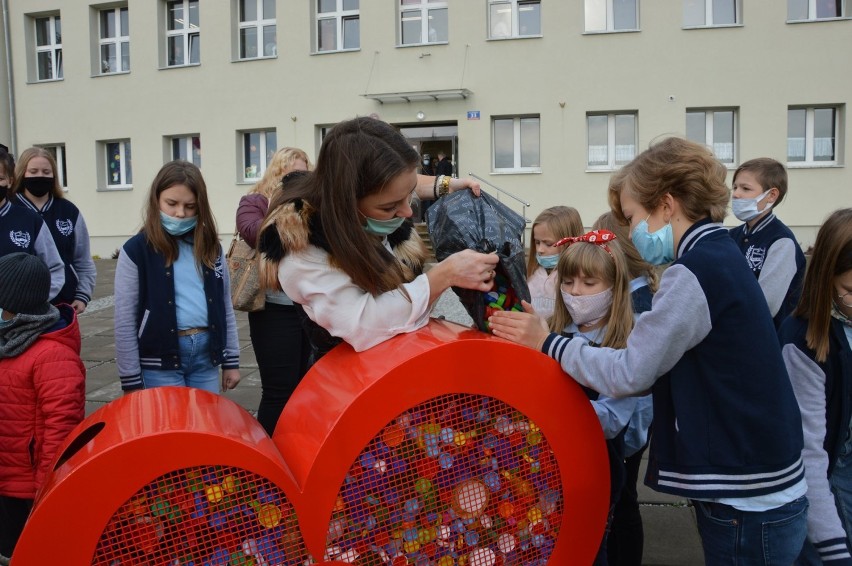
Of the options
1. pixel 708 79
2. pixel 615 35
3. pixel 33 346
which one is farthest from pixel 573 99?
pixel 33 346

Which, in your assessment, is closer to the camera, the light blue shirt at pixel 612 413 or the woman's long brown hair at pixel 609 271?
the light blue shirt at pixel 612 413

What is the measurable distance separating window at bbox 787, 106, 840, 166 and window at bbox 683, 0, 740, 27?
2.55 metres

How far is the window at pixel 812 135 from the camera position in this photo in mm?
15367

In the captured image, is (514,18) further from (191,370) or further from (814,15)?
(191,370)

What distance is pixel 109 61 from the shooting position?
1959cm

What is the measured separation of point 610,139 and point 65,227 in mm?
13741

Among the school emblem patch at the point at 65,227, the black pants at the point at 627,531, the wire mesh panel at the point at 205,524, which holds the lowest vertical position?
the black pants at the point at 627,531

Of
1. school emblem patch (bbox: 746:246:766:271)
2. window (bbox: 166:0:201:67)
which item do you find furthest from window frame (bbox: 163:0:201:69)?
school emblem patch (bbox: 746:246:766:271)

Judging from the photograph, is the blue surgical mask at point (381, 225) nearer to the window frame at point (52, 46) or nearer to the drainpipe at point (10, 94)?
the window frame at point (52, 46)

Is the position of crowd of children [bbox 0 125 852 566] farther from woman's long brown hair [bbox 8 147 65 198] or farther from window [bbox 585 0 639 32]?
window [bbox 585 0 639 32]

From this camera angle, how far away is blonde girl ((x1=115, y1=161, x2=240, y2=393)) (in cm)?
320

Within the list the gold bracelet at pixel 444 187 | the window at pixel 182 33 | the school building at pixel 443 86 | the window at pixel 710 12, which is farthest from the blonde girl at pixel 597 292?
the window at pixel 182 33

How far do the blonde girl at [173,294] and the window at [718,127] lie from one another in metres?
14.7

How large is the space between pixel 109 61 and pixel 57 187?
1760cm
